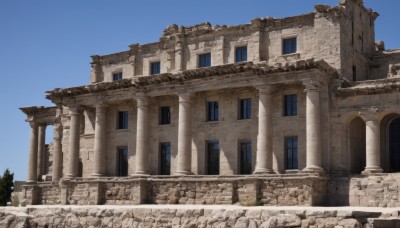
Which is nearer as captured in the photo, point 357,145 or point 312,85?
point 312,85

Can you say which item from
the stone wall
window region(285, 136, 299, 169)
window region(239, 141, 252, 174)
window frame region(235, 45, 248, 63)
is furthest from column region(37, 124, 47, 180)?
window region(285, 136, 299, 169)

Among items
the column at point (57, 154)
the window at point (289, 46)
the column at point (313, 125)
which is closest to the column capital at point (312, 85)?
the column at point (313, 125)

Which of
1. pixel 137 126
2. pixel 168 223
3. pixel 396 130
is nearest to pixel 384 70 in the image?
pixel 396 130

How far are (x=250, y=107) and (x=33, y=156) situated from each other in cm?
1962

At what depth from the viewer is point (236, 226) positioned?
2502 centimetres

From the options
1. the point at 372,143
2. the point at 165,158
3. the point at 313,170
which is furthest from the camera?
the point at 165,158

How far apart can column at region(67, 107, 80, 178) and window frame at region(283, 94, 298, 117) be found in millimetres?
15611

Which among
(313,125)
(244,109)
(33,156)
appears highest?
(244,109)

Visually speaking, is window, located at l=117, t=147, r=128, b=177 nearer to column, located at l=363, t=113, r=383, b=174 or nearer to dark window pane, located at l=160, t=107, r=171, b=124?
dark window pane, located at l=160, t=107, r=171, b=124

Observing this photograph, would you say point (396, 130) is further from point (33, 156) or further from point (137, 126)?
point (33, 156)

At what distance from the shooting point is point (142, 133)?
3906 cm

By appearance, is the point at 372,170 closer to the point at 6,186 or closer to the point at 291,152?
the point at 291,152

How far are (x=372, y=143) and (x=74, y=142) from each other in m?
21.1

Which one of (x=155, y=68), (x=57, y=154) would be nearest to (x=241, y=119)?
(x=155, y=68)
